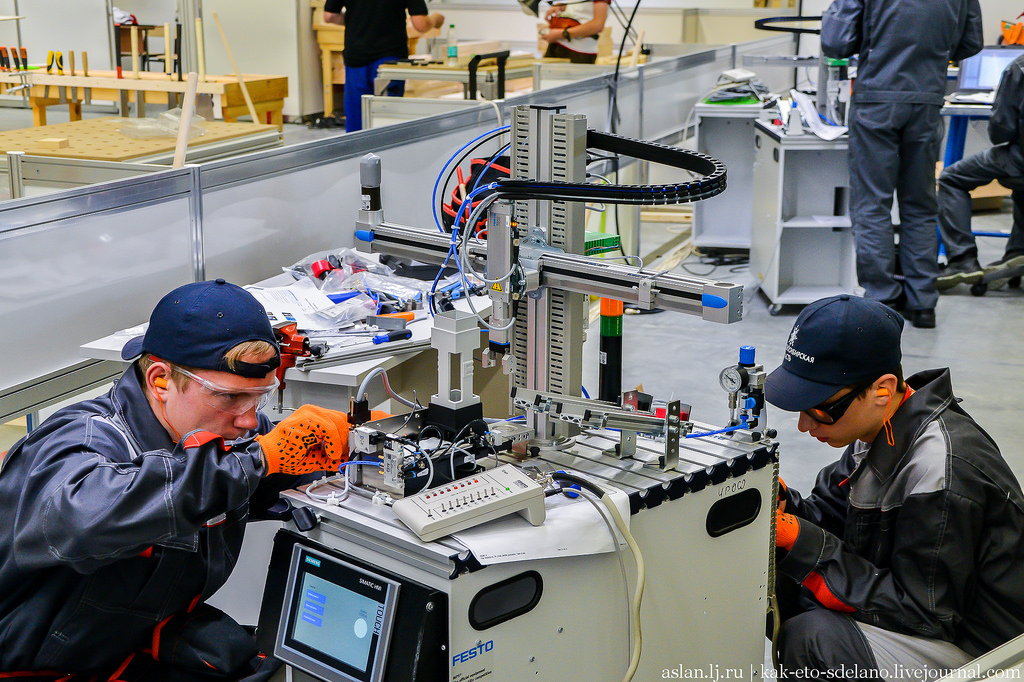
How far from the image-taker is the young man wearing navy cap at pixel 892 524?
1513mm

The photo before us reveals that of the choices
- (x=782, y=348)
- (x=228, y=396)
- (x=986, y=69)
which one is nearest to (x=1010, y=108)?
(x=782, y=348)

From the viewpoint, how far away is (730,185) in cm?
556

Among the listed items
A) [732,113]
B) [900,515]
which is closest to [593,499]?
[900,515]

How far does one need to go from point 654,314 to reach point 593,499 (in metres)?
3.24

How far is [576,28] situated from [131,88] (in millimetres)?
2415

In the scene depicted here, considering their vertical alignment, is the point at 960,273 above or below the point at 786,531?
below

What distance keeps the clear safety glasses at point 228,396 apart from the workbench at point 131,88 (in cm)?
360

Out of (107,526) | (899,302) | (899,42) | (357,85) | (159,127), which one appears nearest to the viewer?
(107,526)

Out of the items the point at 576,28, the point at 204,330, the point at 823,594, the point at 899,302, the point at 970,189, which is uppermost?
the point at 576,28

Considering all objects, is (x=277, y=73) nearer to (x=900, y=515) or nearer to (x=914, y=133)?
(x=914, y=133)

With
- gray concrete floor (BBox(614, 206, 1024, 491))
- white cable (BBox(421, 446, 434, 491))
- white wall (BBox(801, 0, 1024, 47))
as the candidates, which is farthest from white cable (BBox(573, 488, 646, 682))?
white wall (BBox(801, 0, 1024, 47))

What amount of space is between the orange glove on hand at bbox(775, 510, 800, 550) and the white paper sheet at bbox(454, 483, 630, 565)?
386 mm

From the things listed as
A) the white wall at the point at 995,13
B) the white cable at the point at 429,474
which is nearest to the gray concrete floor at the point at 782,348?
the white cable at the point at 429,474

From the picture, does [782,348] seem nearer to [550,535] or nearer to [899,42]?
[899,42]
